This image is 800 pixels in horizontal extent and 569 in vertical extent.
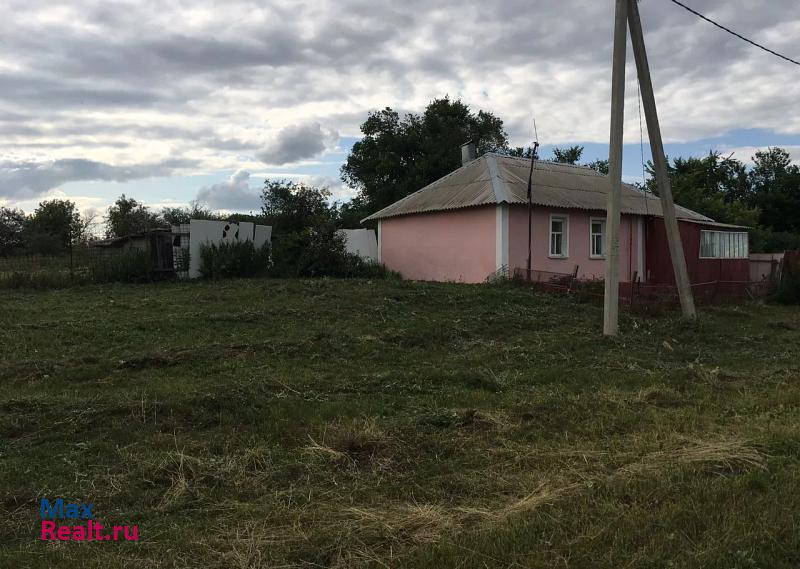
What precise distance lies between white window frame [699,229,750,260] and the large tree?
17423 mm

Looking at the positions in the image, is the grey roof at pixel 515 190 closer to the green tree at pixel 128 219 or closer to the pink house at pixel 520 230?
the pink house at pixel 520 230

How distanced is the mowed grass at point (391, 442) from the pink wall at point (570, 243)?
8.36m

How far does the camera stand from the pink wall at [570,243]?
62.8ft

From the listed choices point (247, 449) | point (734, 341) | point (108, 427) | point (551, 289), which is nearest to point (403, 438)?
point (247, 449)

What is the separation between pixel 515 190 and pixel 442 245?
313 centimetres

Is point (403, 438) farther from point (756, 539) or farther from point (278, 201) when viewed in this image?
point (278, 201)

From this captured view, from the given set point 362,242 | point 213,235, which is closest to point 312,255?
point 213,235

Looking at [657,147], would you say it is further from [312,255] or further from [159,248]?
[159,248]

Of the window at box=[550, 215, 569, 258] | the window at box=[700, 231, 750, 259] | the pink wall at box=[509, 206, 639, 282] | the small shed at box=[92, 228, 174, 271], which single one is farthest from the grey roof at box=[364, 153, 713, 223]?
the small shed at box=[92, 228, 174, 271]

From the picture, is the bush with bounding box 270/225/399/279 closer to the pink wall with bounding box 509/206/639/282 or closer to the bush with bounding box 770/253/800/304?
the pink wall with bounding box 509/206/639/282

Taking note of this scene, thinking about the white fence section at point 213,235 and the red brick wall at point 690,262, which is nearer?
the white fence section at point 213,235

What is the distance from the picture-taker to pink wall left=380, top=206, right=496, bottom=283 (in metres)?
19.4

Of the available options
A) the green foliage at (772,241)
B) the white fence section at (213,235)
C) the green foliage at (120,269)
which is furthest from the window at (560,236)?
the green foliage at (772,241)

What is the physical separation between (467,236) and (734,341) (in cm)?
998
